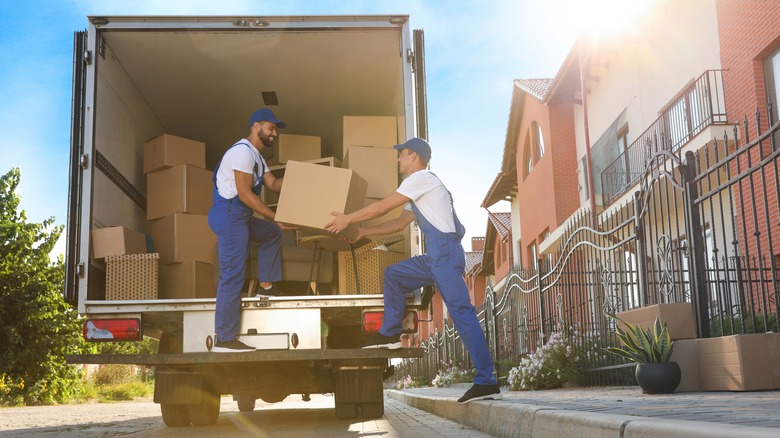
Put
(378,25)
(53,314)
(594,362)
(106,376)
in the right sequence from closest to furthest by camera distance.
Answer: (378,25) → (594,362) → (53,314) → (106,376)

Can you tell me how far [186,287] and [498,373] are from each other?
Answer: 6.98 m

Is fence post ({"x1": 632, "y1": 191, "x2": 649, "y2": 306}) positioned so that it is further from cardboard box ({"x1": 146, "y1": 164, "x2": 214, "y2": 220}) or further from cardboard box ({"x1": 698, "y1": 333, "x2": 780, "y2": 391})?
cardboard box ({"x1": 146, "y1": 164, "x2": 214, "y2": 220})

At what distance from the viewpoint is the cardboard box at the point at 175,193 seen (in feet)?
27.1

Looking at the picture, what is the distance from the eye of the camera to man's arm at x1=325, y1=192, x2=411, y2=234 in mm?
6398

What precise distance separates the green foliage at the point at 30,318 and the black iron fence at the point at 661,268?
331 inches

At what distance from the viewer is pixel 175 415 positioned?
23.7 ft

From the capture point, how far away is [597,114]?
22078mm

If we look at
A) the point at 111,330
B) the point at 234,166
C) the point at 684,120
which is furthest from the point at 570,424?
the point at 684,120

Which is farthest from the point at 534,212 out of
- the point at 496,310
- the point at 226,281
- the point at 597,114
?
the point at 226,281

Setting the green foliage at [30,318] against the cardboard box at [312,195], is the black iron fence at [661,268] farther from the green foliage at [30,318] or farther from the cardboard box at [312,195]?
the green foliage at [30,318]

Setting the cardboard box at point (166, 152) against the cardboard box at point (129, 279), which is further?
the cardboard box at point (166, 152)

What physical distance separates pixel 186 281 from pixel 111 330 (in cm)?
116

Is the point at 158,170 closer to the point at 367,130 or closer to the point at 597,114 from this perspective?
the point at 367,130

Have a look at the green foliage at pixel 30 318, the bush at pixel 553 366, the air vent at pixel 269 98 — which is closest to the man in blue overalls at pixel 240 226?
the air vent at pixel 269 98
